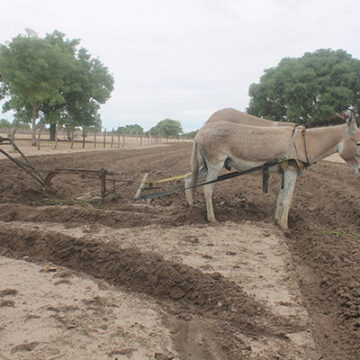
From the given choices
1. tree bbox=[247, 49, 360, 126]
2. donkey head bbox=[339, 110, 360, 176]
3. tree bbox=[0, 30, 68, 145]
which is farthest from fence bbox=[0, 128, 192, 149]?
donkey head bbox=[339, 110, 360, 176]

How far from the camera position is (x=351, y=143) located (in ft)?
17.9

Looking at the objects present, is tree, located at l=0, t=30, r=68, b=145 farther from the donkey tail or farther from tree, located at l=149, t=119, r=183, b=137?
tree, located at l=149, t=119, r=183, b=137

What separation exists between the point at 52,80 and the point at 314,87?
2280cm

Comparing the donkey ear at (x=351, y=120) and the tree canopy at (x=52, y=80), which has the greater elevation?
the tree canopy at (x=52, y=80)

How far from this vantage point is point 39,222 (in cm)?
562

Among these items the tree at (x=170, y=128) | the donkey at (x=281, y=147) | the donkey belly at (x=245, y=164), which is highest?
the tree at (x=170, y=128)

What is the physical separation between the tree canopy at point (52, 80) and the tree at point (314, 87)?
61.7ft

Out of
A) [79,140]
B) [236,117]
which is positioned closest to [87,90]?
[79,140]

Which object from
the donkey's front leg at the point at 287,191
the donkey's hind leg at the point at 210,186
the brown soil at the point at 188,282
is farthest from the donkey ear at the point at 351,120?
the donkey's hind leg at the point at 210,186

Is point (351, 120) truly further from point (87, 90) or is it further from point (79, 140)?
point (79, 140)

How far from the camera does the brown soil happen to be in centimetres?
249

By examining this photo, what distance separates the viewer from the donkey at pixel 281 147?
5434mm

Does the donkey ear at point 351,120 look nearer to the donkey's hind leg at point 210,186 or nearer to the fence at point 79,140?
the donkey's hind leg at point 210,186

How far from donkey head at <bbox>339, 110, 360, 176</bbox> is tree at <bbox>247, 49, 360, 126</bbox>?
25419mm
